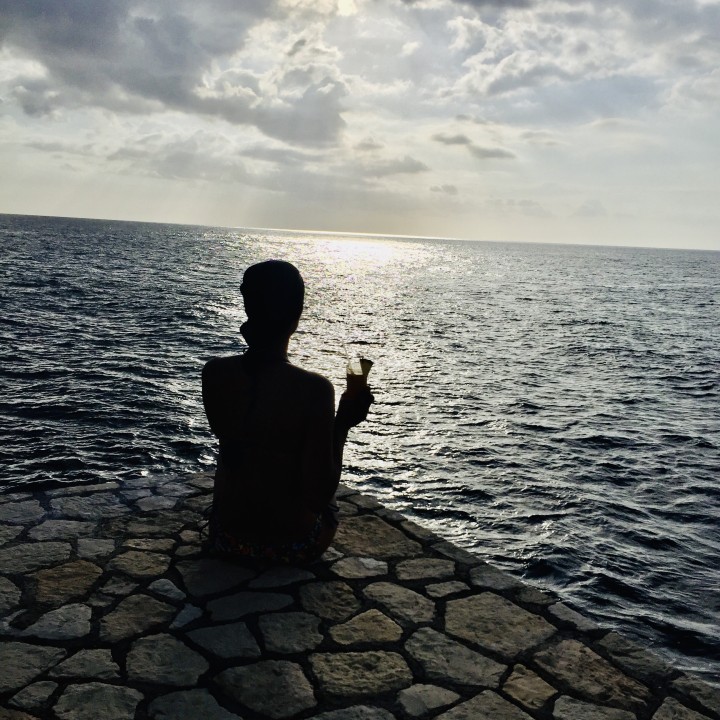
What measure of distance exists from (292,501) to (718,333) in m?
34.1

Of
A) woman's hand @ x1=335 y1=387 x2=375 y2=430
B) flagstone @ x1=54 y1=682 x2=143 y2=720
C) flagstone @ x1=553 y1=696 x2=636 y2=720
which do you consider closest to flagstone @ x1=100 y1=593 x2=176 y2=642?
flagstone @ x1=54 y1=682 x2=143 y2=720

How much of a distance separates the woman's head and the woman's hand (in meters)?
0.59

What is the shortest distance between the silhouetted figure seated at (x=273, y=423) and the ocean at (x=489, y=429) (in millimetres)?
4184

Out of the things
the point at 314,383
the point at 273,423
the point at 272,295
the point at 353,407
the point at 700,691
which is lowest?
the point at 700,691

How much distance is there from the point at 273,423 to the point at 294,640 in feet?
4.22

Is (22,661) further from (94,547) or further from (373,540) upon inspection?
(373,540)

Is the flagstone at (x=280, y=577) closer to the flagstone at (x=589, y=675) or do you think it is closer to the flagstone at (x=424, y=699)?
the flagstone at (x=424, y=699)

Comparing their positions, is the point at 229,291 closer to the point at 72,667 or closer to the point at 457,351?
the point at 457,351

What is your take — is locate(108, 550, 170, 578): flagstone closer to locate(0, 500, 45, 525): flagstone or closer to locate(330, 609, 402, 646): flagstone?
locate(0, 500, 45, 525): flagstone

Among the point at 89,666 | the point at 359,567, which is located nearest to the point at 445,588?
the point at 359,567

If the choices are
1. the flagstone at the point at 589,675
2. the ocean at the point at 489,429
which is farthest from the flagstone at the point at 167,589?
the ocean at the point at 489,429

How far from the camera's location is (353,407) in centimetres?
419

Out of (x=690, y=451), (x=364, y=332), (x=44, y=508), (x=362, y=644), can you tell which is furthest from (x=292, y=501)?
(x=364, y=332)

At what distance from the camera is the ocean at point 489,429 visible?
820 cm
